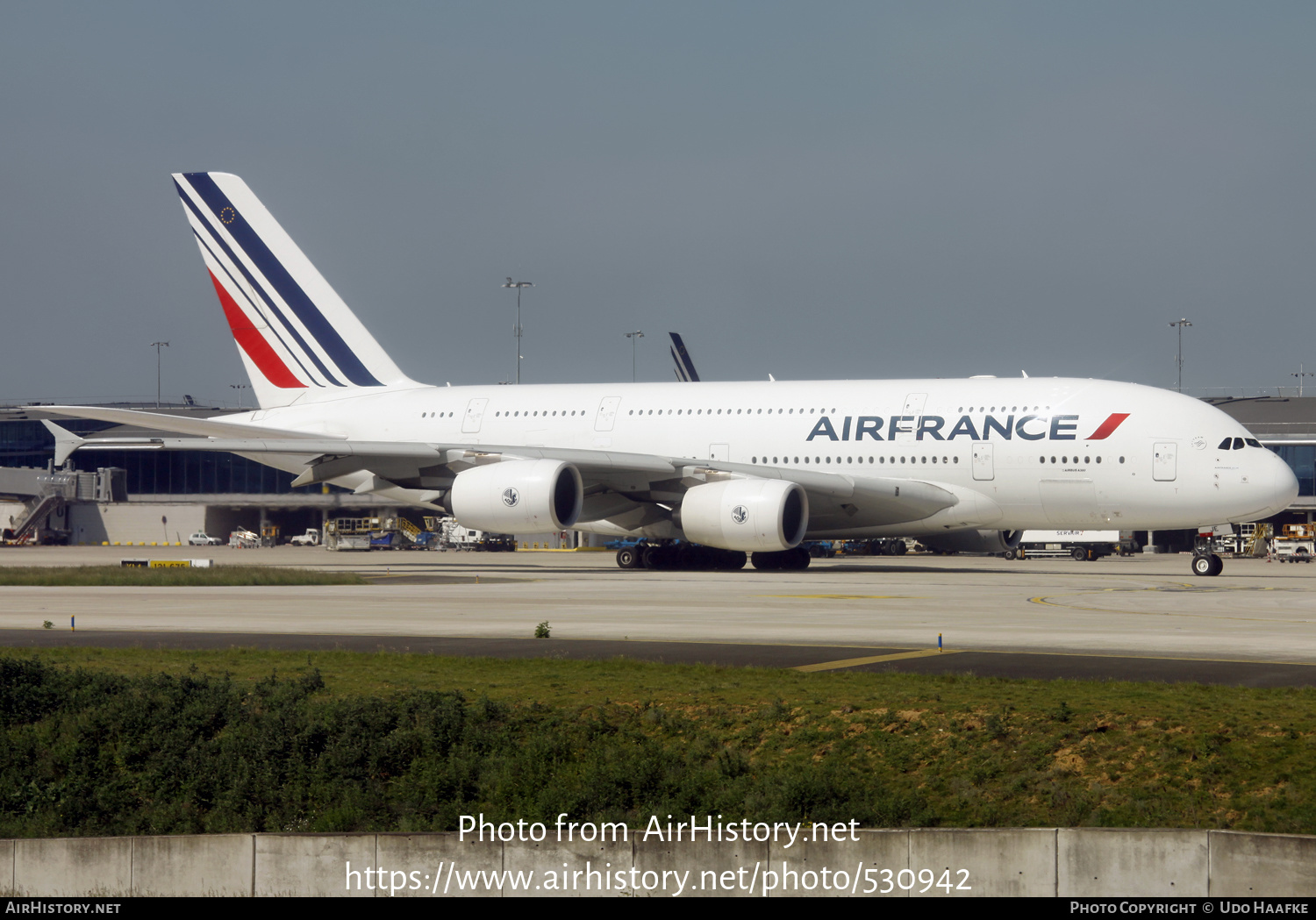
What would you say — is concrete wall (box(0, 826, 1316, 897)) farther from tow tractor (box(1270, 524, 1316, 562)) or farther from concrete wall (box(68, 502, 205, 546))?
concrete wall (box(68, 502, 205, 546))

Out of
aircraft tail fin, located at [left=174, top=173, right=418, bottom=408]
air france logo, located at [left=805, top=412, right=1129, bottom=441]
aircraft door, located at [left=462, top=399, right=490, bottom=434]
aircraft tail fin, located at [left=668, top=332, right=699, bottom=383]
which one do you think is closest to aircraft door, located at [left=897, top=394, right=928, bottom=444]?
air france logo, located at [left=805, top=412, right=1129, bottom=441]

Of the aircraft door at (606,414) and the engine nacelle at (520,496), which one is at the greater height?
the aircraft door at (606,414)

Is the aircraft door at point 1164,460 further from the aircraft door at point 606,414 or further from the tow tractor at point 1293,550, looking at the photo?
the tow tractor at point 1293,550

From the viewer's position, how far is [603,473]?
40.4m

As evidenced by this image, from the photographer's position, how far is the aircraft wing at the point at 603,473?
39.4 m

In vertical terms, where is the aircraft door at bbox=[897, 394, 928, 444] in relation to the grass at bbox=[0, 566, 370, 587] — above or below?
above

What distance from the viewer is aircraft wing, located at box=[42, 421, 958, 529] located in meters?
39.4

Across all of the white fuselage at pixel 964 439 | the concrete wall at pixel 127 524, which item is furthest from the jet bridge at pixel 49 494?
the white fuselage at pixel 964 439

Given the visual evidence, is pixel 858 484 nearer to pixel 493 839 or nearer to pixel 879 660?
pixel 879 660

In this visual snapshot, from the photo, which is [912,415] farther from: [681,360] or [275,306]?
[681,360]

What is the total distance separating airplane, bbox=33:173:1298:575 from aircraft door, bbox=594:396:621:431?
0.29 ft

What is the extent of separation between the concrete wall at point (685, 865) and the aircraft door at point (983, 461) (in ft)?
98.4

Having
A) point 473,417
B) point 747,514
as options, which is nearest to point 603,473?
point 747,514

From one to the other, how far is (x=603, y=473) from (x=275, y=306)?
605 inches
